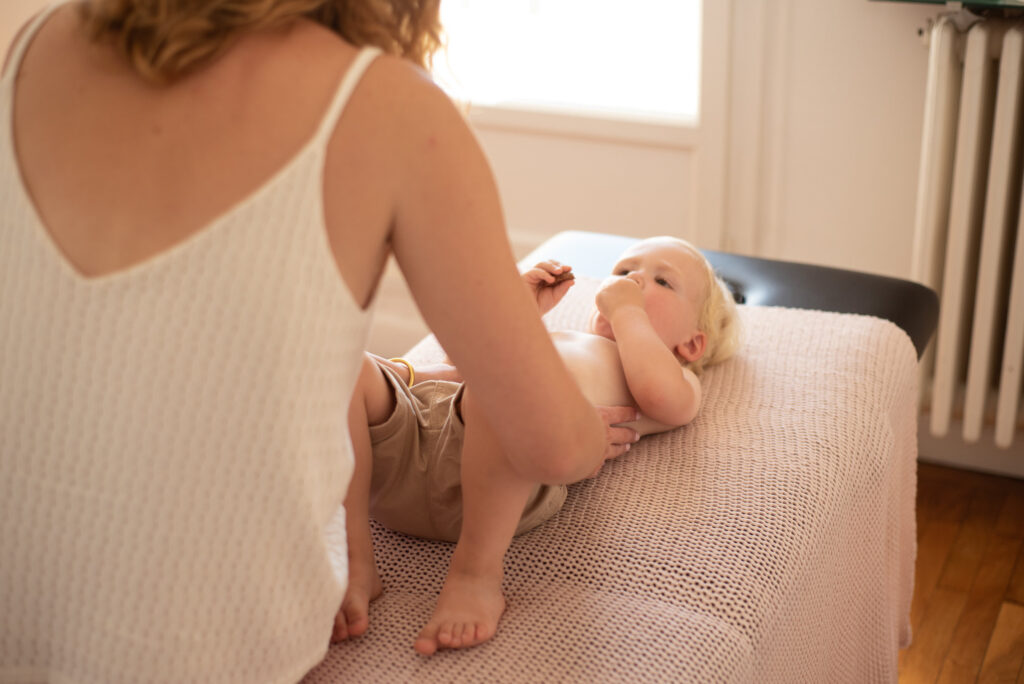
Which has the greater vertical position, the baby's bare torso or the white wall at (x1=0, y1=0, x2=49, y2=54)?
the white wall at (x1=0, y1=0, x2=49, y2=54)

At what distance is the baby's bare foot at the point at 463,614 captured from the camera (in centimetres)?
96

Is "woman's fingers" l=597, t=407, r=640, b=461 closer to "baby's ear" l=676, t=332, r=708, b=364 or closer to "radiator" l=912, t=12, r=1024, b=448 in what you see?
"baby's ear" l=676, t=332, r=708, b=364

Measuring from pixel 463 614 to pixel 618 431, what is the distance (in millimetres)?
351

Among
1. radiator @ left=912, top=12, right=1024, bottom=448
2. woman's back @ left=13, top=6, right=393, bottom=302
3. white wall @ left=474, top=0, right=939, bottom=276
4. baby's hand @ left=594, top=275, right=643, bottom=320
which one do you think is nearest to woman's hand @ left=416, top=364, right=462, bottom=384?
baby's hand @ left=594, top=275, right=643, bottom=320

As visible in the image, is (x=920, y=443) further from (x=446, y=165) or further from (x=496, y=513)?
(x=446, y=165)

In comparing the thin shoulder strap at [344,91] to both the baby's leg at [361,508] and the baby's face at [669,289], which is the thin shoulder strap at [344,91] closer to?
the baby's leg at [361,508]

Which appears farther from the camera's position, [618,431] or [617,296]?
[617,296]

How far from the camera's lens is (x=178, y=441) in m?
0.76

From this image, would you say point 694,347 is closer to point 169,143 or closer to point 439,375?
point 439,375

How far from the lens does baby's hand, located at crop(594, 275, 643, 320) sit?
137 cm

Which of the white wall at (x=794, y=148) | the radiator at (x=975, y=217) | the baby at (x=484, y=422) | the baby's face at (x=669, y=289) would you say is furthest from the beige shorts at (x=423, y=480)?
the white wall at (x=794, y=148)

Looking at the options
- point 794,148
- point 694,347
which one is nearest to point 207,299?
point 694,347

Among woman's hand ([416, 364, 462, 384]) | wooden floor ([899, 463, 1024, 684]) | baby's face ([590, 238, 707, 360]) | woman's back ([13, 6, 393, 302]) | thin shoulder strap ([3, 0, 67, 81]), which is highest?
thin shoulder strap ([3, 0, 67, 81])

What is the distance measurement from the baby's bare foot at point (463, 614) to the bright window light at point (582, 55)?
1585 mm
